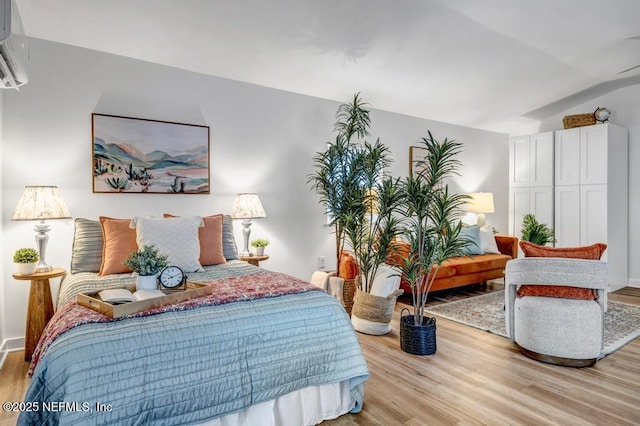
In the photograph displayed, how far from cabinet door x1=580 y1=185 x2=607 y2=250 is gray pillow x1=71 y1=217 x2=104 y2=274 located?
5927 millimetres

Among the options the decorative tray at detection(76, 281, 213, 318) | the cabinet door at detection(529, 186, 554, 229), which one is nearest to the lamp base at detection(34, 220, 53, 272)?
the decorative tray at detection(76, 281, 213, 318)

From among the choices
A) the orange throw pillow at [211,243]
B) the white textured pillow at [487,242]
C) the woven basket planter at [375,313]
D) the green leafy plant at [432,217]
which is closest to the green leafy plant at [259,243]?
the orange throw pillow at [211,243]

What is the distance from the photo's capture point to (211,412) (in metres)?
1.65

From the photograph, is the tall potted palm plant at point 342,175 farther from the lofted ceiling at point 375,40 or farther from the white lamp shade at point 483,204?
the white lamp shade at point 483,204

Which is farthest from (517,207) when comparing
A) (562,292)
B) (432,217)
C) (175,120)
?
(175,120)

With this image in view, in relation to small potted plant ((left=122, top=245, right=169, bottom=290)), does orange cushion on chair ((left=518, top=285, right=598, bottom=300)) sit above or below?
below

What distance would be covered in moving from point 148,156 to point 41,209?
1004 mm

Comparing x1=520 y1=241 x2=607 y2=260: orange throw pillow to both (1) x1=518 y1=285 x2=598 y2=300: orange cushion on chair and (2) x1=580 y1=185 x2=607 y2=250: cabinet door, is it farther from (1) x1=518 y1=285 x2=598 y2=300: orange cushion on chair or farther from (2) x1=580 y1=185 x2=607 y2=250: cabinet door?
(2) x1=580 y1=185 x2=607 y2=250: cabinet door

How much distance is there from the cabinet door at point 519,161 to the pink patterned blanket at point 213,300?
5041mm

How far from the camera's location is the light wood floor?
207 cm

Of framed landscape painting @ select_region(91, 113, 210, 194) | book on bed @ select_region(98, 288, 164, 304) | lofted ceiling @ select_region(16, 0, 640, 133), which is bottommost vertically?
book on bed @ select_region(98, 288, 164, 304)

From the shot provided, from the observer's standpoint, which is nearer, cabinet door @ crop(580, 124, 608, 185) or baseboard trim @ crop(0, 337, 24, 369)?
baseboard trim @ crop(0, 337, 24, 369)

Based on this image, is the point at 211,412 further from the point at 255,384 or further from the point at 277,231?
the point at 277,231

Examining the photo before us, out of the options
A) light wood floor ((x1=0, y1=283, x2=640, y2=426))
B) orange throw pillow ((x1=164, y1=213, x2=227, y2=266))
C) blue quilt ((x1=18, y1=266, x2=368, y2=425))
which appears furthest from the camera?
orange throw pillow ((x1=164, y1=213, x2=227, y2=266))
